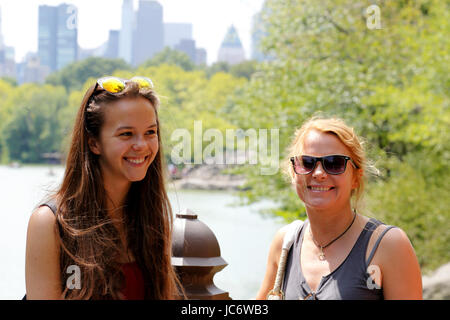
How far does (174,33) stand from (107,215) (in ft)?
118

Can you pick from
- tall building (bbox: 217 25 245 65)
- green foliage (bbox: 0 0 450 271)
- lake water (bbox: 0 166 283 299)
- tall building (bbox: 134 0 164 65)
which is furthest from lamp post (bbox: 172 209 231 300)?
tall building (bbox: 134 0 164 65)

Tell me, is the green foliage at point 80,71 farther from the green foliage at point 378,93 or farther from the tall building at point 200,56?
the green foliage at point 378,93

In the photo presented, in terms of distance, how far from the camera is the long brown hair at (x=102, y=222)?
1790 mm

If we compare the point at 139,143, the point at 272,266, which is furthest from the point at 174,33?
the point at 139,143

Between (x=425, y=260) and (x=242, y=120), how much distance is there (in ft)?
21.6

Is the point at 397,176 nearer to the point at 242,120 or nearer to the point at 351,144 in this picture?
the point at 242,120

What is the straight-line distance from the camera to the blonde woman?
1.91 m

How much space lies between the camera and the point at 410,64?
11977mm

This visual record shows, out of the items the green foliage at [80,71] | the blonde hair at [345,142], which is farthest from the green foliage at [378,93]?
the green foliage at [80,71]

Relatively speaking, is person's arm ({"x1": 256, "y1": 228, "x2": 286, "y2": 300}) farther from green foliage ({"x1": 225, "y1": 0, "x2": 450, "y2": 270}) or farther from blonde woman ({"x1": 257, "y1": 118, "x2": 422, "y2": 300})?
green foliage ({"x1": 225, "y1": 0, "x2": 450, "y2": 270})

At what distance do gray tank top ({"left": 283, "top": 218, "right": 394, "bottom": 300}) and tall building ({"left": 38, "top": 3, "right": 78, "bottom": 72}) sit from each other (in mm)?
22742

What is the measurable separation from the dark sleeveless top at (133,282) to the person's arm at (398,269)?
0.83m

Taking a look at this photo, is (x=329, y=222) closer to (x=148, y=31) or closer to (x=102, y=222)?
(x=102, y=222)

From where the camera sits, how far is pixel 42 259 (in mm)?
1724
